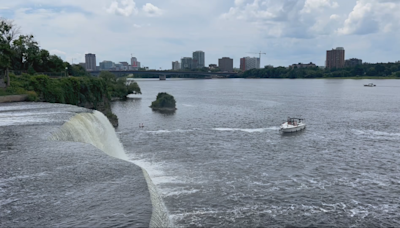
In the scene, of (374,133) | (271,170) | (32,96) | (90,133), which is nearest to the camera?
(90,133)

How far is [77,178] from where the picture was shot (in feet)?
53.8

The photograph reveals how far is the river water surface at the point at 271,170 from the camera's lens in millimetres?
20703

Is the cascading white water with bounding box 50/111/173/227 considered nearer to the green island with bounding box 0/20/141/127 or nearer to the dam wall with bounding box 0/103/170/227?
the dam wall with bounding box 0/103/170/227

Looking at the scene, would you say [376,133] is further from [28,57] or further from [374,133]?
[28,57]

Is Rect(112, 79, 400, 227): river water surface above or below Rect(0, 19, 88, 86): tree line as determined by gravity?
below

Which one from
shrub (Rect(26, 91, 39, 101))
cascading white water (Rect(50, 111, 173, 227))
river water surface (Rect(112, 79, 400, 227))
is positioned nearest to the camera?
river water surface (Rect(112, 79, 400, 227))

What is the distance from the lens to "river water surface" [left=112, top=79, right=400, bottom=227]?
20.7 metres

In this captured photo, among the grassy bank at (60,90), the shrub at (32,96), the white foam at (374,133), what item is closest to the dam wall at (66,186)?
the shrub at (32,96)

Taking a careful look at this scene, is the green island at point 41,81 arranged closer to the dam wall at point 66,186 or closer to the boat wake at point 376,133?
the dam wall at point 66,186

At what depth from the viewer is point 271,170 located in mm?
29844

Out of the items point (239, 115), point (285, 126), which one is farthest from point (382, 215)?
point (239, 115)

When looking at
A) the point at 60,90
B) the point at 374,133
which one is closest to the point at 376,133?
the point at 374,133

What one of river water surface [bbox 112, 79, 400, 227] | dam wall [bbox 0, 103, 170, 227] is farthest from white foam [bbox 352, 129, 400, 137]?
dam wall [bbox 0, 103, 170, 227]

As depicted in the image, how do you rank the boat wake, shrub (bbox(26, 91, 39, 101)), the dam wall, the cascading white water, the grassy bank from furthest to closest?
the grassy bank, shrub (bbox(26, 91, 39, 101)), the boat wake, the cascading white water, the dam wall
